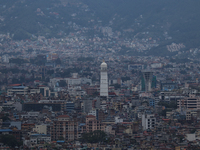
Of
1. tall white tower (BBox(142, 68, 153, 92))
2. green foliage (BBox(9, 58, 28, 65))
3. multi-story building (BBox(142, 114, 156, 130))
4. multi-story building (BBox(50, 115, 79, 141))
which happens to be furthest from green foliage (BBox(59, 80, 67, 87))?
multi-story building (BBox(50, 115, 79, 141))

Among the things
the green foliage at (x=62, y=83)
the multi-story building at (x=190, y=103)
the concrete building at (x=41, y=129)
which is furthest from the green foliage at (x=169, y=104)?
the green foliage at (x=62, y=83)

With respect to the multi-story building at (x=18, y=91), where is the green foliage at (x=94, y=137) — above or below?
below

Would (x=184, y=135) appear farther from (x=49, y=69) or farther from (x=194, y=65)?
(x=194, y=65)

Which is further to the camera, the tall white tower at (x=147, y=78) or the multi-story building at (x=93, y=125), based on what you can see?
the tall white tower at (x=147, y=78)

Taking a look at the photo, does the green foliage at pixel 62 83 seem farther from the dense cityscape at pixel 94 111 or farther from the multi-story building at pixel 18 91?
the multi-story building at pixel 18 91

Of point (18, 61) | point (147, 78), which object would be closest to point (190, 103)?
point (147, 78)

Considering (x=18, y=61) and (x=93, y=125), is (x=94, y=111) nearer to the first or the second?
(x=93, y=125)
